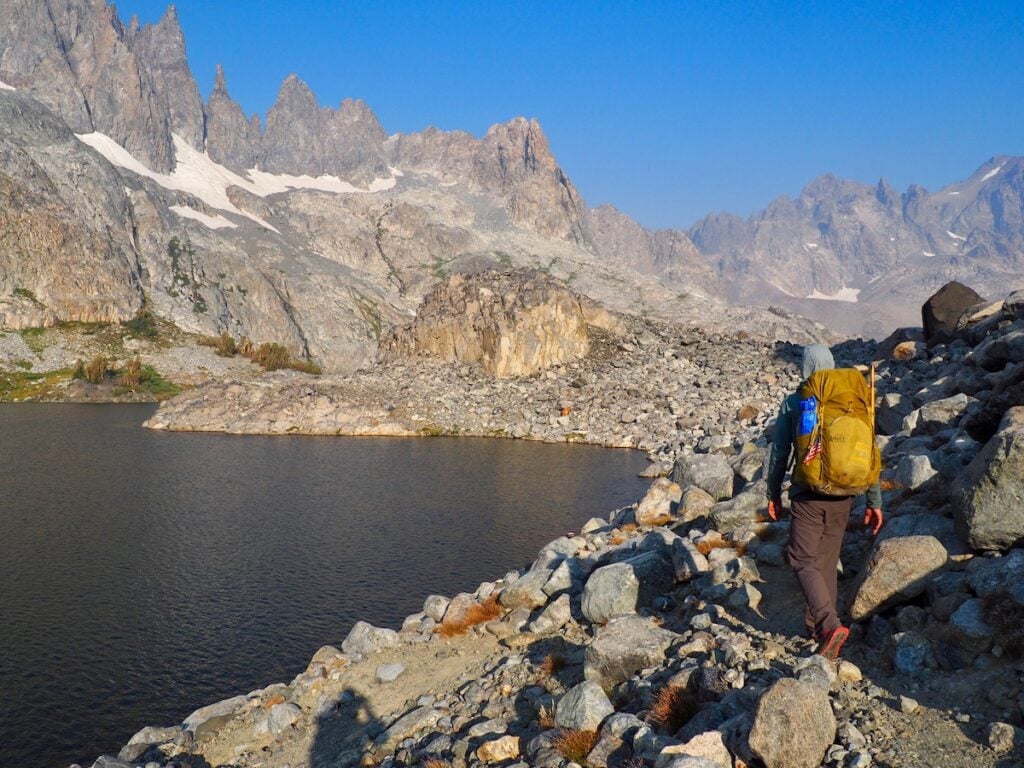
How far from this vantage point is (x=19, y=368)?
440 ft

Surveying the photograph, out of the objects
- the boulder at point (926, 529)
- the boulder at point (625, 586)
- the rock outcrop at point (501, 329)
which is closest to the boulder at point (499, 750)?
the boulder at point (625, 586)

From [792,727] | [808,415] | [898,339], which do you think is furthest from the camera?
[898,339]

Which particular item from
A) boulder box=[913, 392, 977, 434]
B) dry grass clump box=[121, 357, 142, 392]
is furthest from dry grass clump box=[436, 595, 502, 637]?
dry grass clump box=[121, 357, 142, 392]

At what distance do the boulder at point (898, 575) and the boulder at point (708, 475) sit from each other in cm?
1261

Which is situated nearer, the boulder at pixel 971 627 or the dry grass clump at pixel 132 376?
the boulder at pixel 971 627

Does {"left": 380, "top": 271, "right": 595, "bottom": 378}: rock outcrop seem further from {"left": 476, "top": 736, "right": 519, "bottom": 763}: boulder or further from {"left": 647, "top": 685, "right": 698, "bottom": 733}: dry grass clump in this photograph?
{"left": 647, "top": 685, "right": 698, "bottom": 733}: dry grass clump

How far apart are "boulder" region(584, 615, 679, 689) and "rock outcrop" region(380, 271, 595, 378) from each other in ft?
277

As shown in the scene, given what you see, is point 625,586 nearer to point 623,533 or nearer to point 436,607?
point 436,607

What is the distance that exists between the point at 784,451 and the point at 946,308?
48292mm

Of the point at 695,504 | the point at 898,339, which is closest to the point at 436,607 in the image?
the point at 695,504

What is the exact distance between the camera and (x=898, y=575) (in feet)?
38.5

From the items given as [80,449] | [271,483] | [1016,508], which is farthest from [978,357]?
[80,449]

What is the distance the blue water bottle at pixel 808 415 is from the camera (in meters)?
11.1

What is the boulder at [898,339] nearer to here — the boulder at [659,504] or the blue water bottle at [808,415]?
the boulder at [659,504]
